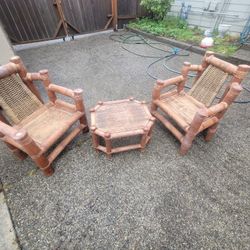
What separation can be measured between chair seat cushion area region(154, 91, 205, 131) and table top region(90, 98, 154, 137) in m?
0.24

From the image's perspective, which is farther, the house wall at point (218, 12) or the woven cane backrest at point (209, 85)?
the house wall at point (218, 12)

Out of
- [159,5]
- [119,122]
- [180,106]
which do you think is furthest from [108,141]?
[159,5]

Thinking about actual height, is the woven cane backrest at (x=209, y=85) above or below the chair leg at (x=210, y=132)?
above

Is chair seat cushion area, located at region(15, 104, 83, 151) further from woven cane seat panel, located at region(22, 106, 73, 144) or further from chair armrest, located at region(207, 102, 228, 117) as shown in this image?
chair armrest, located at region(207, 102, 228, 117)

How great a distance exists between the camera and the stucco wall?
2.09 metres

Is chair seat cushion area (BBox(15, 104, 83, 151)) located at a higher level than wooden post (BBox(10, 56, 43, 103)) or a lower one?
lower

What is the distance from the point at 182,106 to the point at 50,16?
4303 mm

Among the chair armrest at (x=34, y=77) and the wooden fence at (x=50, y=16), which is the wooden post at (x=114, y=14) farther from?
the chair armrest at (x=34, y=77)

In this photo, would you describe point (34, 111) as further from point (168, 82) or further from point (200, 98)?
point (200, 98)

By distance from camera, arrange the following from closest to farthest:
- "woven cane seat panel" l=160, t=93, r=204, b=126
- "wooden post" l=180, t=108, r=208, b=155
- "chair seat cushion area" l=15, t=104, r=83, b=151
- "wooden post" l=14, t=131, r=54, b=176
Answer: "wooden post" l=14, t=131, r=54, b=176 → "wooden post" l=180, t=108, r=208, b=155 → "chair seat cushion area" l=15, t=104, r=83, b=151 → "woven cane seat panel" l=160, t=93, r=204, b=126

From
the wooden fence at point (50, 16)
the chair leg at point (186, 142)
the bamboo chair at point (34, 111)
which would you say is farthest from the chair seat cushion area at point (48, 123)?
the wooden fence at point (50, 16)

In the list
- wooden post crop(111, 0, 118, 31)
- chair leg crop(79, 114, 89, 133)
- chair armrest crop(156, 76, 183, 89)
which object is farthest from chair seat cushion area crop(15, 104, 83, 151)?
wooden post crop(111, 0, 118, 31)

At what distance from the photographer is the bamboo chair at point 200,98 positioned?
1.47 m

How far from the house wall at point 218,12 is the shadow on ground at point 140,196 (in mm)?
3183
